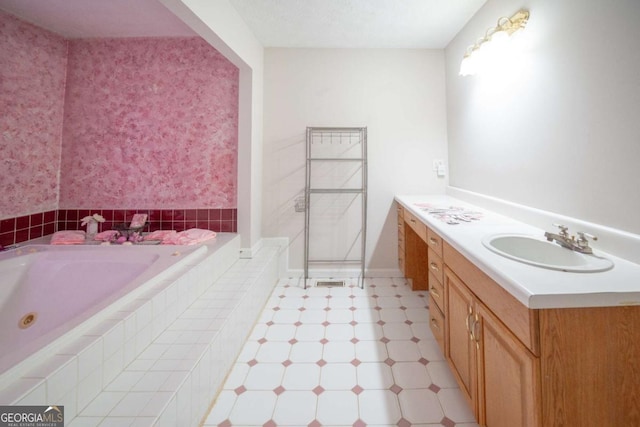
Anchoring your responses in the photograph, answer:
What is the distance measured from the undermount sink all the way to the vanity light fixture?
128cm

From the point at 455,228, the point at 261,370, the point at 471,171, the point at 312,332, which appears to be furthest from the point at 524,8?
the point at 261,370

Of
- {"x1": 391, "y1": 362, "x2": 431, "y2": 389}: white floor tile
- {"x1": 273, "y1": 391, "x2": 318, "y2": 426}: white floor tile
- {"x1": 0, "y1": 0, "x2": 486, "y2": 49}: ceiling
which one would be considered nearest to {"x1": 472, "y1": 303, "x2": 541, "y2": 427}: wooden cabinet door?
{"x1": 391, "y1": 362, "x2": 431, "y2": 389}: white floor tile

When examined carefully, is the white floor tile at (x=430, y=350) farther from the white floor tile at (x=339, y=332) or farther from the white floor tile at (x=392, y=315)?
the white floor tile at (x=339, y=332)

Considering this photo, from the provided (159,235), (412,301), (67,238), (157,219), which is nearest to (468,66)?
(412,301)

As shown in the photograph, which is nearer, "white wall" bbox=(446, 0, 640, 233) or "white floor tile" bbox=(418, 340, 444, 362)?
"white wall" bbox=(446, 0, 640, 233)

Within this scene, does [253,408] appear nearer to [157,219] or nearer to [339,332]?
[339,332]

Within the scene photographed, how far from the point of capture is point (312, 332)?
189 cm

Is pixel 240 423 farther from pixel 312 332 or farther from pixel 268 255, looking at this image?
pixel 268 255

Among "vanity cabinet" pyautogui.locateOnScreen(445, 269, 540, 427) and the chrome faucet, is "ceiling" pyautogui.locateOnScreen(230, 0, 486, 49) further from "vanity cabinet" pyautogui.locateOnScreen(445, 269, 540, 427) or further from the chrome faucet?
"vanity cabinet" pyautogui.locateOnScreen(445, 269, 540, 427)

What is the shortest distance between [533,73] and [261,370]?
7.65 ft

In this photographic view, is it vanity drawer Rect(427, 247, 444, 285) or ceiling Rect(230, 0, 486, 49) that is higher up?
ceiling Rect(230, 0, 486, 49)

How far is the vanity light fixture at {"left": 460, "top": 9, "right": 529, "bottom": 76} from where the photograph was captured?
1.58 metres

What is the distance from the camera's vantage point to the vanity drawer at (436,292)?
1.49 metres

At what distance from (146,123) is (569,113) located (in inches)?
123
